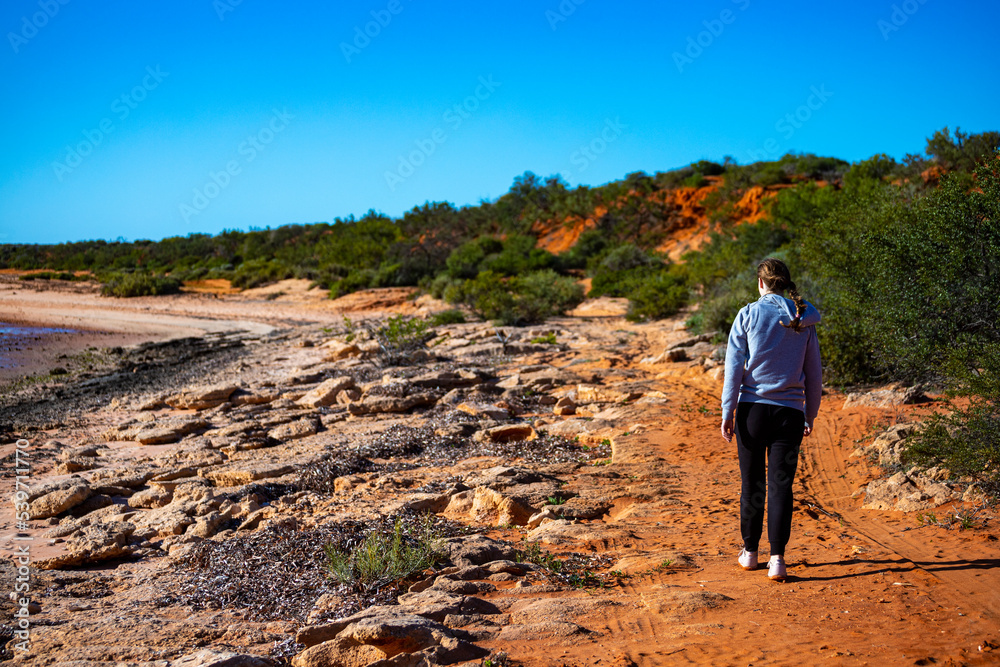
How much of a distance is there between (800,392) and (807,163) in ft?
130

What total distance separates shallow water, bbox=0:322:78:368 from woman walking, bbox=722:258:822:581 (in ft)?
57.4

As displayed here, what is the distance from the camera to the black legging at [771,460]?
3.85 metres

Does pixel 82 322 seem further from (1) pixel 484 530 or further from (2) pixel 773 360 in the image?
(2) pixel 773 360

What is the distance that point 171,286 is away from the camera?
33406 mm

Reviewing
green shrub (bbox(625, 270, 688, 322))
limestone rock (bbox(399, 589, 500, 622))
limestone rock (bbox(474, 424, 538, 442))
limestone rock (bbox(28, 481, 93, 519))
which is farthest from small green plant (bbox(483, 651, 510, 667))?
green shrub (bbox(625, 270, 688, 322))

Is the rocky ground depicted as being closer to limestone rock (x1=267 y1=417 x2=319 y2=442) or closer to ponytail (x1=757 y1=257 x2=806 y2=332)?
limestone rock (x1=267 y1=417 x2=319 y2=442)

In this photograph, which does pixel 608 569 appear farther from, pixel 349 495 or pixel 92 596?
pixel 92 596

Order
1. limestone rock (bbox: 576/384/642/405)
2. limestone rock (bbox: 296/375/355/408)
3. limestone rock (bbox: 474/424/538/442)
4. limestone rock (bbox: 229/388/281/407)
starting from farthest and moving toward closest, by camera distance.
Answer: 1. limestone rock (bbox: 229/388/281/407)
2. limestone rock (bbox: 296/375/355/408)
3. limestone rock (bbox: 576/384/642/405)
4. limestone rock (bbox: 474/424/538/442)

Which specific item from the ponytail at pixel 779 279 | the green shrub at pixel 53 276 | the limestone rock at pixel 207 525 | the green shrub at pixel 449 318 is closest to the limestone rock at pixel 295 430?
the limestone rock at pixel 207 525

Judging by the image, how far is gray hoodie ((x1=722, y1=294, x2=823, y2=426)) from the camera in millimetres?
3854

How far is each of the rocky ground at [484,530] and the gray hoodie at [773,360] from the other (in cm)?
109

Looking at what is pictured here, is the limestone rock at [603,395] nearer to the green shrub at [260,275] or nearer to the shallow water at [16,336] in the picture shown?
the shallow water at [16,336]

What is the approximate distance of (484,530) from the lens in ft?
16.8

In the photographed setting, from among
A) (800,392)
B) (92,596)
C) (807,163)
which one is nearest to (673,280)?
(800,392)
